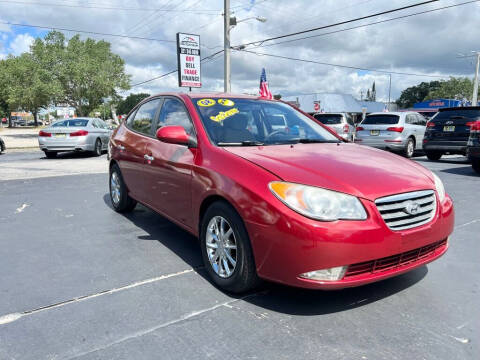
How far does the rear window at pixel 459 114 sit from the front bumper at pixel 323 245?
390 inches

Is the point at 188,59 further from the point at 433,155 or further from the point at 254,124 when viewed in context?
the point at 254,124

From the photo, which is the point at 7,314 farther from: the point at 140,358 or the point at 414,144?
the point at 414,144

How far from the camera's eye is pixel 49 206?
5.85m

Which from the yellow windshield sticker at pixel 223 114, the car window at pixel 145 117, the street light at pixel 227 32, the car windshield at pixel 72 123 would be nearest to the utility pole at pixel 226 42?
the street light at pixel 227 32

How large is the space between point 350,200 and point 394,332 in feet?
2.80

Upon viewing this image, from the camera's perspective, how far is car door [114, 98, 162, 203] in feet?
14.3

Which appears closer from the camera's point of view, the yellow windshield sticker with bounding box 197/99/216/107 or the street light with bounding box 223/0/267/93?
the yellow windshield sticker with bounding box 197/99/216/107

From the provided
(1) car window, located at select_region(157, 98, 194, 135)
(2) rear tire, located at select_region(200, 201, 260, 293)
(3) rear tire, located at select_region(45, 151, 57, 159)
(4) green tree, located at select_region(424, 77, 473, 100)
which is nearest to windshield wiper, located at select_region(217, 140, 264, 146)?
(1) car window, located at select_region(157, 98, 194, 135)

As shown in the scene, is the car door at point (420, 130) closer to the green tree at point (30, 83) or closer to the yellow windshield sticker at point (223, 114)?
the yellow windshield sticker at point (223, 114)

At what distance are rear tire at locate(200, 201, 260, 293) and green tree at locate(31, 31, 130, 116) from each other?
30.2 metres

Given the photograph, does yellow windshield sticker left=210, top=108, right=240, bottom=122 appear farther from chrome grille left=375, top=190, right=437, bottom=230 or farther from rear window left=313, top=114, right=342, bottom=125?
rear window left=313, top=114, right=342, bottom=125

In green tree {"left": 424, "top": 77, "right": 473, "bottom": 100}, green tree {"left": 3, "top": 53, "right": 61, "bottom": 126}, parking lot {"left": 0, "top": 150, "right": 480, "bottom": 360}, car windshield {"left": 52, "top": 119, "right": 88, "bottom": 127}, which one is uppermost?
green tree {"left": 424, "top": 77, "right": 473, "bottom": 100}

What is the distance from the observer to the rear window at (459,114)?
35.4 feet

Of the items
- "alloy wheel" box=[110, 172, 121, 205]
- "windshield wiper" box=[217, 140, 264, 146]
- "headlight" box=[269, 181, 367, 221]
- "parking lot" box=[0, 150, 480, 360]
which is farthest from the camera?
"alloy wheel" box=[110, 172, 121, 205]
